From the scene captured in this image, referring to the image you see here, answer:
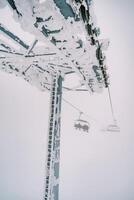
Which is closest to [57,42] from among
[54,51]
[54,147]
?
[54,51]

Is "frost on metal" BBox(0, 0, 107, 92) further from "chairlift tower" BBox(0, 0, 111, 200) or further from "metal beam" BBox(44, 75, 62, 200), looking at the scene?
"metal beam" BBox(44, 75, 62, 200)

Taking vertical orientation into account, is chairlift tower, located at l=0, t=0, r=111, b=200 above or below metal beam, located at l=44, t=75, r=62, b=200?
above

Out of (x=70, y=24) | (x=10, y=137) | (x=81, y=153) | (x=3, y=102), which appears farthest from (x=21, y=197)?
(x=70, y=24)

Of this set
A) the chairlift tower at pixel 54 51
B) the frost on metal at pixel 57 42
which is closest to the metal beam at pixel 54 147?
the chairlift tower at pixel 54 51

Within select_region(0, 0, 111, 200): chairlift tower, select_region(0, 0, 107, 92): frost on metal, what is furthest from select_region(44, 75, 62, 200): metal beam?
select_region(0, 0, 107, 92): frost on metal

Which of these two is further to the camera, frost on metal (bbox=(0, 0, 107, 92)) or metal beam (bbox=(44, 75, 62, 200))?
metal beam (bbox=(44, 75, 62, 200))

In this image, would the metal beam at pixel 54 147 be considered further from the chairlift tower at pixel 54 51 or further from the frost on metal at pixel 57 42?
the frost on metal at pixel 57 42

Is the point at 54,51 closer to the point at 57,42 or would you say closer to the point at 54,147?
the point at 57,42
